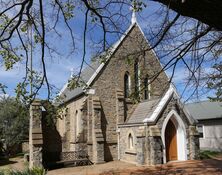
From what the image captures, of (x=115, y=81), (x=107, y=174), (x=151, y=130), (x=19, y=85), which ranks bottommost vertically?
(x=107, y=174)

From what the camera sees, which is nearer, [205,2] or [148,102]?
[205,2]

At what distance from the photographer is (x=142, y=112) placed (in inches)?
967

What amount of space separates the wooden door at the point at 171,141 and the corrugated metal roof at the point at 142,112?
195 cm

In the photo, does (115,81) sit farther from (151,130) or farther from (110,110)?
(151,130)

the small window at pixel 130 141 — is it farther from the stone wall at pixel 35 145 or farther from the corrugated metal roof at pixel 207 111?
the corrugated metal roof at pixel 207 111

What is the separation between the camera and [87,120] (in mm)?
25297

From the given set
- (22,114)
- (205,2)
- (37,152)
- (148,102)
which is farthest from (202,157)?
(205,2)

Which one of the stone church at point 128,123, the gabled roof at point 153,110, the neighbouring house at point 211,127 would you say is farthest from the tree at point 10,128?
the neighbouring house at point 211,127

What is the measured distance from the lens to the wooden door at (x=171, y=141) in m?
23.9

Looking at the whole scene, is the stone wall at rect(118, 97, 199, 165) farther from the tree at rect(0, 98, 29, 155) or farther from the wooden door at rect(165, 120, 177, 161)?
the tree at rect(0, 98, 29, 155)

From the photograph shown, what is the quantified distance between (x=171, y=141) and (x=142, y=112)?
3.01 metres

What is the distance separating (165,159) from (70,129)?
12006 millimetres

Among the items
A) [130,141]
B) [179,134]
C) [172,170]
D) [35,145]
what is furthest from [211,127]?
[35,145]

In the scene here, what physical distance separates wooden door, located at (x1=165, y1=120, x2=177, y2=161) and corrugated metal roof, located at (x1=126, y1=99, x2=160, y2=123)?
195 centimetres
